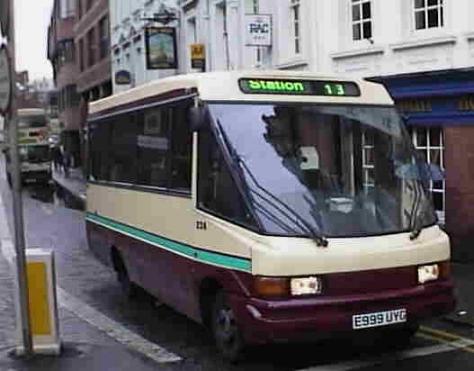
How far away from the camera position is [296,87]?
8578 mm

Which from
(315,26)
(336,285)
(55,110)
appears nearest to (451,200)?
(315,26)

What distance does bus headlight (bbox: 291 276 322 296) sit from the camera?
24.6 feet

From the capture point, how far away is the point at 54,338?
8727mm

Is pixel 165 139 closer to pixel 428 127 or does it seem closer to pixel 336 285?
pixel 336 285

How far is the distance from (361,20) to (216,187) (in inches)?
391

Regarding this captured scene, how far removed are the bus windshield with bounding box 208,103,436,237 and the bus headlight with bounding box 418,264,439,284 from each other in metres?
0.37

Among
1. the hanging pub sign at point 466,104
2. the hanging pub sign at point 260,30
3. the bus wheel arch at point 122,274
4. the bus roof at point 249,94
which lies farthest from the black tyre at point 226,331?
the hanging pub sign at point 260,30

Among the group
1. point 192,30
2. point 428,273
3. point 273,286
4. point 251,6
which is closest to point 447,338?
point 428,273

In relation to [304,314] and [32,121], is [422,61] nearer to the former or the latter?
[304,314]

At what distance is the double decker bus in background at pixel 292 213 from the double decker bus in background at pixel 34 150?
37817 mm

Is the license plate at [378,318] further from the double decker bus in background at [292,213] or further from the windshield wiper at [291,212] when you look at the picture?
the windshield wiper at [291,212]

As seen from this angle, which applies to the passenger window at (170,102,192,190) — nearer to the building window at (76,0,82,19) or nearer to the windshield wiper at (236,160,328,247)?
the windshield wiper at (236,160,328,247)

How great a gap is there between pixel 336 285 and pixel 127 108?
4435 mm

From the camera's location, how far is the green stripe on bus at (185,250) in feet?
25.6
